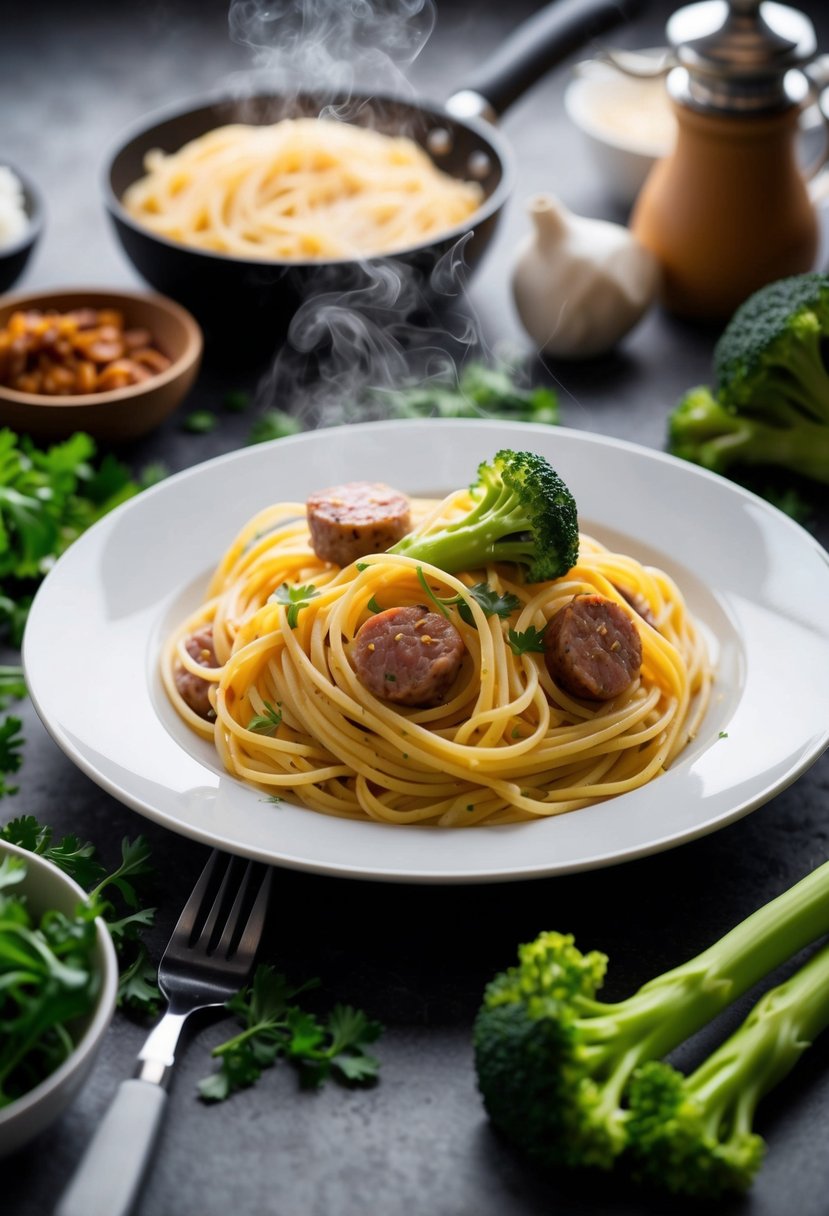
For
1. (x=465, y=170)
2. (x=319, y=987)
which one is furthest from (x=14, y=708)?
(x=465, y=170)

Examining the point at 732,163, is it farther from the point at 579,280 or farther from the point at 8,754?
the point at 8,754

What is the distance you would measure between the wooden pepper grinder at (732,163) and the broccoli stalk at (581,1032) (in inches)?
146

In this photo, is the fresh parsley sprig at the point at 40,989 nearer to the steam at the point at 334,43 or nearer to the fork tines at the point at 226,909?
the fork tines at the point at 226,909

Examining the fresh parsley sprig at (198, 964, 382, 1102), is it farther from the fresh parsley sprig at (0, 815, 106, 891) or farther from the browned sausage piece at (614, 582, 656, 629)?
the browned sausage piece at (614, 582, 656, 629)

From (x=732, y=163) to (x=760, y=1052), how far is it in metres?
4.09

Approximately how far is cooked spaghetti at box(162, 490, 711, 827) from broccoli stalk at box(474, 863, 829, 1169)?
24.4 inches

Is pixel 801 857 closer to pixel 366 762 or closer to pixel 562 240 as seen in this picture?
pixel 366 762

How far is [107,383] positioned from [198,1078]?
9.91ft

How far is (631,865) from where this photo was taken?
3.24 meters

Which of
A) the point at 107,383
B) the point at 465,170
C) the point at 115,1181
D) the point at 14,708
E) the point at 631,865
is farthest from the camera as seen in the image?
the point at 465,170

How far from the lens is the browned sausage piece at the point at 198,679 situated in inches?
139

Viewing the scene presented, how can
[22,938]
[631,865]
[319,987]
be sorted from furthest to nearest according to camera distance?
[631,865], [319,987], [22,938]

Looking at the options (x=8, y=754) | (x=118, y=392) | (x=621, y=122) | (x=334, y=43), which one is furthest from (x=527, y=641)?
(x=621, y=122)

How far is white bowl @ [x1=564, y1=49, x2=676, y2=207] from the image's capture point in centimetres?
650
